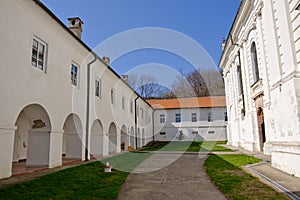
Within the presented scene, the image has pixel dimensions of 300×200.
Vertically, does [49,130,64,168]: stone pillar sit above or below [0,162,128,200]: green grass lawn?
above

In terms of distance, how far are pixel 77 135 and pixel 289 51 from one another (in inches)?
376

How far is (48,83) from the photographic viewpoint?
28.2 feet

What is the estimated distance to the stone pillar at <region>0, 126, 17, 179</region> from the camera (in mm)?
6207

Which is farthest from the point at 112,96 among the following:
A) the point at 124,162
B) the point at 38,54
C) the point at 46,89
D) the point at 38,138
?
the point at 38,54

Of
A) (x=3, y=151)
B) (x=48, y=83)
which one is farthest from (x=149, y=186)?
(x=48, y=83)

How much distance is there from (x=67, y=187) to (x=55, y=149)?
344cm

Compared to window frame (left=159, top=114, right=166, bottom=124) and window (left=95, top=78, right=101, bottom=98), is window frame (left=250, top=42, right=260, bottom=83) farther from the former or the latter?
window frame (left=159, top=114, right=166, bottom=124)

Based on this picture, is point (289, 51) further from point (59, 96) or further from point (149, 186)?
point (59, 96)

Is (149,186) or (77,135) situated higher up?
(77,135)

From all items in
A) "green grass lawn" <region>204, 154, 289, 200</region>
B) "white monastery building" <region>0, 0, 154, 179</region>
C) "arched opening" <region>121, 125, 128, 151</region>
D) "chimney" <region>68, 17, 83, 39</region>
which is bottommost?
"green grass lawn" <region>204, 154, 289, 200</region>

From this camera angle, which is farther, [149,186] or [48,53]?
[48,53]

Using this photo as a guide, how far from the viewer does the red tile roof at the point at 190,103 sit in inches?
1415

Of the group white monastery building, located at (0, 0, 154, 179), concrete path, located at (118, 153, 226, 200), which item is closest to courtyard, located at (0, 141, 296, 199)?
concrete path, located at (118, 153, 226, 200)

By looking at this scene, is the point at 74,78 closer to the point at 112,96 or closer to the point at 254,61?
the point at 112,96
